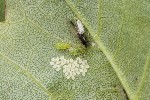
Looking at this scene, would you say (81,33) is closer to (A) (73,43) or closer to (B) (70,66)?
(A) (73,43)

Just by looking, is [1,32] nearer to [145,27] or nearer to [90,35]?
[90,35]

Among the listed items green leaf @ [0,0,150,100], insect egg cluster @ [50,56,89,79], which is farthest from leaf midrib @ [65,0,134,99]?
insect egg cluster @ [50,56,89,79]

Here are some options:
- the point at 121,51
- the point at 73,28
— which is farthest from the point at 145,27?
the point at 73,28

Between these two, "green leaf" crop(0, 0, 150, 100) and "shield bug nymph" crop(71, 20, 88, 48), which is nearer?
"green leaf" crop(0, 0, 150, 100)

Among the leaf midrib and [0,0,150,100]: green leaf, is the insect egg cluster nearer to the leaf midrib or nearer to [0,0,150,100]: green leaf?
[0,0,150,100]: green leaf

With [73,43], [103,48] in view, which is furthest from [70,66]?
[103,48]

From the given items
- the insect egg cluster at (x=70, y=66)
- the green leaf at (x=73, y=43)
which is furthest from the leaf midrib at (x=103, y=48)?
the insect egg cluster at (x=70, y=66)

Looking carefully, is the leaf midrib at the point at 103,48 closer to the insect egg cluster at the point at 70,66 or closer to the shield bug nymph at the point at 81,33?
the shield bug nymph at the point at 81,33
